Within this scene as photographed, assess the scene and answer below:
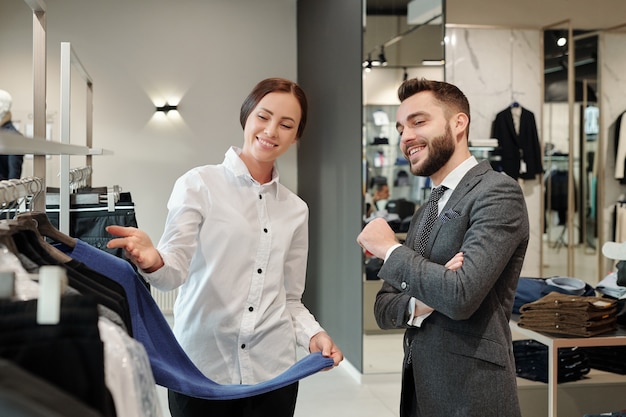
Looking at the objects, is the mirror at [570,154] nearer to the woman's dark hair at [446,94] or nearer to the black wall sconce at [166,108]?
the black wall sconce at [166,108]

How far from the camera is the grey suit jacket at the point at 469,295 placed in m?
1.94

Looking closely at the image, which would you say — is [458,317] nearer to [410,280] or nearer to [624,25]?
[410,280]

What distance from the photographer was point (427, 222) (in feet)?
7.22

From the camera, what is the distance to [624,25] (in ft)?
24.3

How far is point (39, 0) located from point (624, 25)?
675cm

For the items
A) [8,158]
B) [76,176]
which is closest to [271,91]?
[76,176]

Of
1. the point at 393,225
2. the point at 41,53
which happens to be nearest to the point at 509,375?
the point at 41,53

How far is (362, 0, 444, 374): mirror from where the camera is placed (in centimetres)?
568

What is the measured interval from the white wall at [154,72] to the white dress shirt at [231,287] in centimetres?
636

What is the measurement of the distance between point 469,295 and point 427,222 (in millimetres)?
349

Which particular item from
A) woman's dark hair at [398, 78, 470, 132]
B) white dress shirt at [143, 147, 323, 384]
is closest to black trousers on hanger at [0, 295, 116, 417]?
white dress shirt at [143, 147, 323, 384]

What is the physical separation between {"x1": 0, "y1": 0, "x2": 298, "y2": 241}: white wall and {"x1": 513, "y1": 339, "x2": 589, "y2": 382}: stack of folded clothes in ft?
16.6

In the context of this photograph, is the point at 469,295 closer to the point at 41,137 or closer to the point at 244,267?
the point at 244,267

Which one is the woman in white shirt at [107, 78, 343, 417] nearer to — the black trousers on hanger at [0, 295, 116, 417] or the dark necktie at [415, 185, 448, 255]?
the dark necktie at [415, 185, 448, 255]
